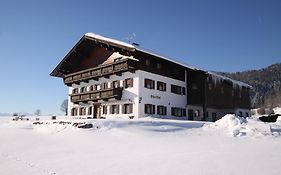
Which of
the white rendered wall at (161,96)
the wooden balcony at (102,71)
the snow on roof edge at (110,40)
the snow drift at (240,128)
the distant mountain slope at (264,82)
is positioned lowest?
the snow drift at (240,128)

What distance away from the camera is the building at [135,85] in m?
31.0

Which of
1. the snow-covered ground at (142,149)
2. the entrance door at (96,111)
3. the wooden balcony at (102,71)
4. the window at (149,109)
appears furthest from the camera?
the entrance door at (96,111)

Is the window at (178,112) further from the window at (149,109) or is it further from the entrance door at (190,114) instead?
the window at (149,109)

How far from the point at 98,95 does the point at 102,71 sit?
2.86m

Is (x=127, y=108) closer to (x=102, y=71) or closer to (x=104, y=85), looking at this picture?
(x=104, y=85)

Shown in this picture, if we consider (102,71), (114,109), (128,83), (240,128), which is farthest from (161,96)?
(240,128)

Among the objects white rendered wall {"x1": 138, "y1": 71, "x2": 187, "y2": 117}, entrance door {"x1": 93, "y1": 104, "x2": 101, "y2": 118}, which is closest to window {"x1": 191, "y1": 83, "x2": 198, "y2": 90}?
white rendered wall {"x1": 138, "y1": 71, "x2": 187, "y2": 117}

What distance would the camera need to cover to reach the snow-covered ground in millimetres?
9297

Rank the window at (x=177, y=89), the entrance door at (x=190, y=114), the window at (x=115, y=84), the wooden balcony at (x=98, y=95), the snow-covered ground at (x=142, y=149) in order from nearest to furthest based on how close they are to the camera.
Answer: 1. the snow-covered ground at (x=142, y=149)
2. the wooden balcony at (x=98, y=95)
3. the window at (x=115, y=84)
4. the window at (x=177, y=89)
5. the entrance door at (x=190, y=114)

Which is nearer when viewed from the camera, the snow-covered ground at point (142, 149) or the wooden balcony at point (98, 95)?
the snow-covered ground at point (142, 149)

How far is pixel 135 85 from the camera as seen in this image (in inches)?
1211

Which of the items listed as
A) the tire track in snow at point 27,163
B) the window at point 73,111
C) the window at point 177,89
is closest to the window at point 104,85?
the window at point 73,111

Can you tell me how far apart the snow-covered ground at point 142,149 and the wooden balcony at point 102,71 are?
10411mm

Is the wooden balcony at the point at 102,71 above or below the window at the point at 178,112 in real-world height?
above
